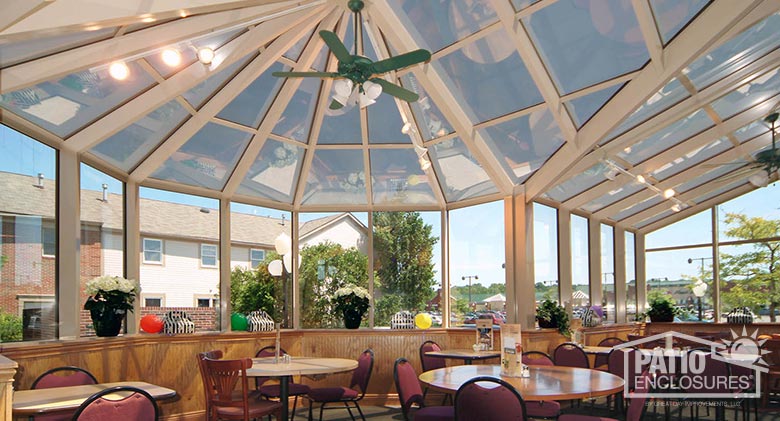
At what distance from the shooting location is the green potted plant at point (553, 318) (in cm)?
925

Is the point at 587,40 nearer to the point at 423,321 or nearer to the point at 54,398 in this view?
the point at 423,321

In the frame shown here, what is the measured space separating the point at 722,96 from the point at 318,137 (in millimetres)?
5331

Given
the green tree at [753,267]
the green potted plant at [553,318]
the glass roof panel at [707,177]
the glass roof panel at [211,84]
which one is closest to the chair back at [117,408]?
the glass roof panel at [211,84]

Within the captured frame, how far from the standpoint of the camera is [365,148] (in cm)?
925

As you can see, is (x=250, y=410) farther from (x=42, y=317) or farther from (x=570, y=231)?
(x=570, y=231)

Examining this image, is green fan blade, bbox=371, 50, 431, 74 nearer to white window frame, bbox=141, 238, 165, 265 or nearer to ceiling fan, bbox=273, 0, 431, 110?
ceiling fan, bbox=273, 0, 431, 110

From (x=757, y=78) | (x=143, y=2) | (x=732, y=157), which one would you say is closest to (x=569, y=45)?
(x=757, y=78)

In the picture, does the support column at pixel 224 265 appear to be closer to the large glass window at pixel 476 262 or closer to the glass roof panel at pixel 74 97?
the glass roof panel at pixel 74 97

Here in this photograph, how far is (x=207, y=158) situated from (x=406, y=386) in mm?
4309

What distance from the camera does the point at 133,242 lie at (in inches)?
305

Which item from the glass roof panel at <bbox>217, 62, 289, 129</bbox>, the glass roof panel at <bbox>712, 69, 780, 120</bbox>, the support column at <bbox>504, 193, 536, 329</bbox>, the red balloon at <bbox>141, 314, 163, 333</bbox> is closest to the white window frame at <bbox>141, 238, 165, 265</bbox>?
the red balloon at <bbox>141, 314, 163, 333</bbox>

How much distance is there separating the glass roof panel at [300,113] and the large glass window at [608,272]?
6.74 meters

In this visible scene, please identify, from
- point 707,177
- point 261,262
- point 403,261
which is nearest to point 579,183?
point 403,261

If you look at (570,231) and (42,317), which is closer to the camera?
(42,317)
